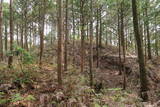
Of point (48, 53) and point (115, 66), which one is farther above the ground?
point (48, 53)

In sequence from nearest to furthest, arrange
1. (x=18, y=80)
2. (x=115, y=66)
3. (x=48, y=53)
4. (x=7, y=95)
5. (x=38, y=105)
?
1. (x=38, y=105)
2. (x=7, y=95)
3. (x=18, y=80)
4. (x=115, y=66)
5. (x=48, y=53)

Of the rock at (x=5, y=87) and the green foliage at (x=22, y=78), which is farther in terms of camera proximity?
the green foliage at (x=22, y=78)

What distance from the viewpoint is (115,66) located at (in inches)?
697

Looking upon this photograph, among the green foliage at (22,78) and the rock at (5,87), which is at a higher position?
the green foliage at (22,78)

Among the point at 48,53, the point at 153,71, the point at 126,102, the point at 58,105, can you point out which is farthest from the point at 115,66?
the point at 58,105

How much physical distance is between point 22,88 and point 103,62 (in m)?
12.8

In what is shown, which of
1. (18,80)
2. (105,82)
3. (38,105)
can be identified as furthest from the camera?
(105,82)

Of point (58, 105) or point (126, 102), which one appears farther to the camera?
point (126, 102)

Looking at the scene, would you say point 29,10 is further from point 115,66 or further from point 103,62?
point 115,66

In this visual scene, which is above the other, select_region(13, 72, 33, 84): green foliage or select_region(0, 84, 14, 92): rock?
select_region(13, 72, 33, 84): green foliage

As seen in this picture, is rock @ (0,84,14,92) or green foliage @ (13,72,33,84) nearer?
rock @ (0,84,14,92)

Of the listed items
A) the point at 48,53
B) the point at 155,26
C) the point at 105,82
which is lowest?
the point at 105,82

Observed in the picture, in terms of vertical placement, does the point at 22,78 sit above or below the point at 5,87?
above

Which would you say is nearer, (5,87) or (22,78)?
(5,87)
